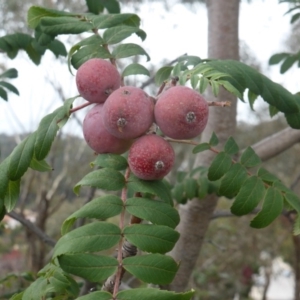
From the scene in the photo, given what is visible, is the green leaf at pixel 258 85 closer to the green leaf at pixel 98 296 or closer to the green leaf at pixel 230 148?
the green leaf at pixel 230 148

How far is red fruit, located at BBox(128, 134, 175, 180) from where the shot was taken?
594 mm

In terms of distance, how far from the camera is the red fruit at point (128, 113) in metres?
0.59

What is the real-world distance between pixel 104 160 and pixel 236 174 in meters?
0.23

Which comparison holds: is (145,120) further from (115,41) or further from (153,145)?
(115,41)

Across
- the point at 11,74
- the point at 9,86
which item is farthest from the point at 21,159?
the point at 11,74

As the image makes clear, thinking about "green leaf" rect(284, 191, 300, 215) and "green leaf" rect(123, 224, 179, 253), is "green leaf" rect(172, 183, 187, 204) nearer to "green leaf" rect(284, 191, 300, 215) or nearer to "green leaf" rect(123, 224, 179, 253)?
"green leaf" rect(284, 191, 300, 215)

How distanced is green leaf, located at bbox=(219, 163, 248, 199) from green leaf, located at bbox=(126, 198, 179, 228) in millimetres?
158

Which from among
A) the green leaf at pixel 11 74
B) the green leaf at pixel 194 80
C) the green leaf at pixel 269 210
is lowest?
the green leaf at pixel 269 210

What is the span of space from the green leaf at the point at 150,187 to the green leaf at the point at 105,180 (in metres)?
0.01

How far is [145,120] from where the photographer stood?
2.02ft

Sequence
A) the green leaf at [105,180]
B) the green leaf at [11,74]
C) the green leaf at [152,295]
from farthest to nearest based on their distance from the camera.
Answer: the green leaf at [11,74]
the green leaf at [105,180]
the green leaf at [152,295]

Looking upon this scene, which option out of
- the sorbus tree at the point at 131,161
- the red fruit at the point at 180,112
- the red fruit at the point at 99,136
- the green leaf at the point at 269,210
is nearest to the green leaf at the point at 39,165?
the sorbus tree at the point at 131,161

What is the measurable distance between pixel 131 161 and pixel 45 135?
0.14m

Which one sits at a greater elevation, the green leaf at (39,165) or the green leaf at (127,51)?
the green leaf at (127,51)
